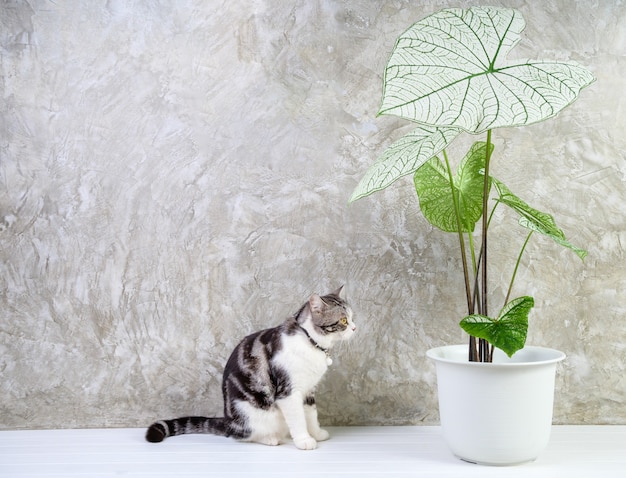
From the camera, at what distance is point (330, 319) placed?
135 cm

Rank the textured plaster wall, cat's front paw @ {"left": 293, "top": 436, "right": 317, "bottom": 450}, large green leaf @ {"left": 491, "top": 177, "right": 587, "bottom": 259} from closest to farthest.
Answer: large green leaf @ {"left": 491, "top": 177, "right": 587, "bottom": 259} < cat's front paw @ {"left": 293, "top": 436, "right": 317, "bottom": 450} < the textured plaster wall

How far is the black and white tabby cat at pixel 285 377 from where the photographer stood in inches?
52.7

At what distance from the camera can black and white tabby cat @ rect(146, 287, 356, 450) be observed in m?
1.34

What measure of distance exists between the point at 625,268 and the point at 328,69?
883 millimetres

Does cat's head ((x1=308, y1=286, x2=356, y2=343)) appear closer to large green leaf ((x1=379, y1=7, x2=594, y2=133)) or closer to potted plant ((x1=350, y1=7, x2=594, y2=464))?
potted plant ((x1=350, y1=7, x2=594, y2=464))

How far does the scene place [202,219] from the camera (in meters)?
1.52

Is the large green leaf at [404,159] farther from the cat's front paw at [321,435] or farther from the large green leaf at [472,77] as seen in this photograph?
the cat's front paw at [321,435]

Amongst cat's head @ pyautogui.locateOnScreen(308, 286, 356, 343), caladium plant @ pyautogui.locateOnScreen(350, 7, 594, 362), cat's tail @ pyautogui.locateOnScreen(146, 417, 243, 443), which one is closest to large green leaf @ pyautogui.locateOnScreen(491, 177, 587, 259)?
caladium plant @ pyautogui.locateOnScreen(350, 7, 594, 362)

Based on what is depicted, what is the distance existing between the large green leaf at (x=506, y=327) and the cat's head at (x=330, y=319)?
0.30 metres

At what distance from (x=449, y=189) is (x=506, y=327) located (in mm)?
375

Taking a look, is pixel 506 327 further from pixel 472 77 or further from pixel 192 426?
pixel 192 426

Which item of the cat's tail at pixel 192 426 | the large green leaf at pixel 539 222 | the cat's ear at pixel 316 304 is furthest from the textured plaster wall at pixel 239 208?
the large green leaf at pixel 539 222

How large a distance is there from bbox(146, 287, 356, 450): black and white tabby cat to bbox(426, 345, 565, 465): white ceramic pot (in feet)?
0.87

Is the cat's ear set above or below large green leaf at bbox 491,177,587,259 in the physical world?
below
